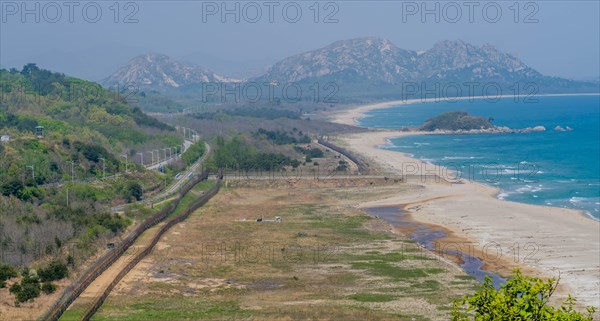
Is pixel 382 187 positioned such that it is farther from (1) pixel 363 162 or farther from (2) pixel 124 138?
(2) pixel 124 138

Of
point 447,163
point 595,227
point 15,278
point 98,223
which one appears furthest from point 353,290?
point 447,163

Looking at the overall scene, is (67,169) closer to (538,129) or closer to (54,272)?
(54,272)

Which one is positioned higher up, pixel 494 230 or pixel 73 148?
pixel 73 148

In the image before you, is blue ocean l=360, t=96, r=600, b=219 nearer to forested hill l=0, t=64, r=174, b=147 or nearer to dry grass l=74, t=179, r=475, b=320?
dry grass l=74, t=179, r=475, b=320

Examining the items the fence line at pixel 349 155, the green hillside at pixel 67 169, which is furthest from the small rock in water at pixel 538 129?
the green hillside at pixel 67 169

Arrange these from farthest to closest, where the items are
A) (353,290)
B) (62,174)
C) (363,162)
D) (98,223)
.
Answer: (363,162), (62,174), (98,223), (353,290)

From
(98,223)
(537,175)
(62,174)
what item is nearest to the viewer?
(98,223)

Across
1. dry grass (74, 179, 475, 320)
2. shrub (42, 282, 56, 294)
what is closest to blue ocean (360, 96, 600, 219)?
dry grass (74, 179, 475, 320)

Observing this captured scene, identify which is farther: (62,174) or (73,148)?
(73,148)

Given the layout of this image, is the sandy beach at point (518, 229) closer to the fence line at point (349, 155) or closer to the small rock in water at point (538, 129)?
the fence line at point (349, 155)
